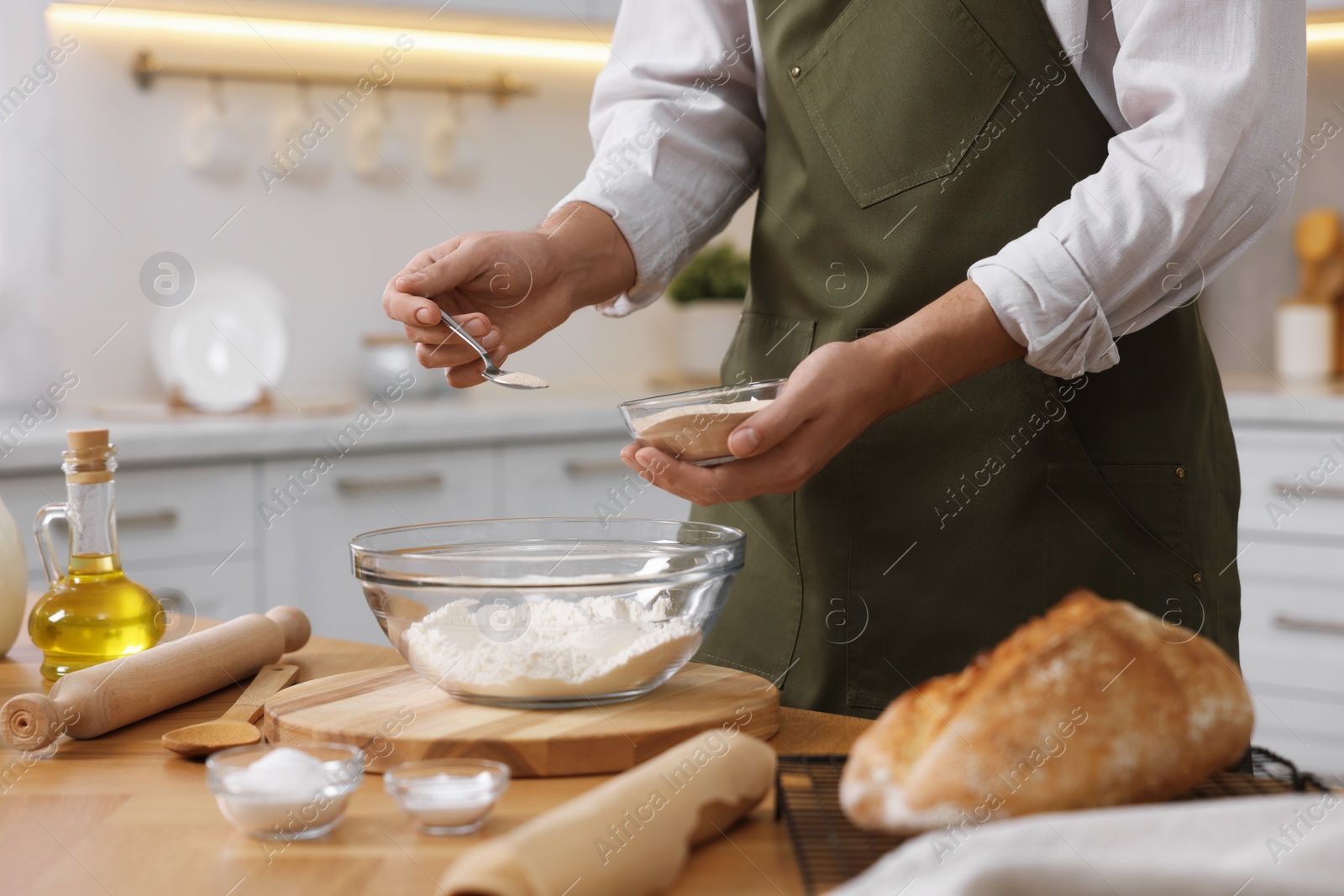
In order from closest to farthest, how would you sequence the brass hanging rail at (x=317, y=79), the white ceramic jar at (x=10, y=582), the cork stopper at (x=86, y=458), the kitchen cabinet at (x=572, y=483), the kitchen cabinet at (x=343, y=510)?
the cork stopper at (x=86, y=458)
the white ceramic jar at (x=10, y=582)
the kitchen cabinet at (x=343, y=510)
the kitchen cabinet at (x=572, y=483)
the brass hanging rail at (x=317, y=79)

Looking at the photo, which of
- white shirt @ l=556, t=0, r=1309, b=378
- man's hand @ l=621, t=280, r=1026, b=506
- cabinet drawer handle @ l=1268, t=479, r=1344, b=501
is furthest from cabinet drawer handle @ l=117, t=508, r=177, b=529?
cabinet drawer handle @ l=1268, t=479, r=1344, b=501

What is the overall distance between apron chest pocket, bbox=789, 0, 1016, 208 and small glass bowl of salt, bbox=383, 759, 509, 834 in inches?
25.7

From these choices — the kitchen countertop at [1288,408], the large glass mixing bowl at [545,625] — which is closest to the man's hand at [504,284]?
the large glass mixing bowl at [545,625]

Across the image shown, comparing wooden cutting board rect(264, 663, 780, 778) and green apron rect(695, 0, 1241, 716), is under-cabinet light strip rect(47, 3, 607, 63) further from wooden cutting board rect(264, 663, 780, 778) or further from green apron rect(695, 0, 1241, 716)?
wooden cutting board rect(264, 663, 780, 778)

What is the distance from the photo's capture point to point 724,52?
4.00ft

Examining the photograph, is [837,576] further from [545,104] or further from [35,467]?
[545,104]

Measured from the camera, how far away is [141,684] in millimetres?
801

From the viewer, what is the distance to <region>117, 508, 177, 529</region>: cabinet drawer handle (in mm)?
1978

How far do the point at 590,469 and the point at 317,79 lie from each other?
105cm

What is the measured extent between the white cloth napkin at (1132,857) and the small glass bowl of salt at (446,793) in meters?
0.19

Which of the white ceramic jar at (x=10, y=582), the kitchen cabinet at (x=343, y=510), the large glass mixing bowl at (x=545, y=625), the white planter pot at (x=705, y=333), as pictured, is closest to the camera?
the large glass mixing bowl at (x=545, y=625)

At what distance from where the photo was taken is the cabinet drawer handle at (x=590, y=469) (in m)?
2.42

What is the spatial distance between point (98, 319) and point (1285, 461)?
2246mm

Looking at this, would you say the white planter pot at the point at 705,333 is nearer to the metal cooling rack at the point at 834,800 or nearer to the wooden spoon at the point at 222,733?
the wooden spoon at the point at 222,733
